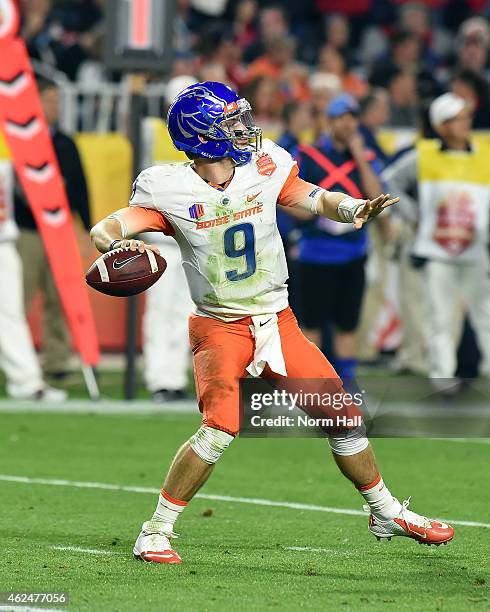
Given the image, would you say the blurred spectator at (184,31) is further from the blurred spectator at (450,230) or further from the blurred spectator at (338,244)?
the blurred spectator at (338,244)

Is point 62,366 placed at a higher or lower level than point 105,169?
lower

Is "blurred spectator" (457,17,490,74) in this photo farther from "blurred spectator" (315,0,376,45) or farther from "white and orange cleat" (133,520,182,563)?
"white and orange cleat" (133,520,182,563)

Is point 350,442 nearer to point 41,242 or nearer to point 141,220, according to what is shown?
point 141,220

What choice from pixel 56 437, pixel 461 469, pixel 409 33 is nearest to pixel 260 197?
pixel 461 469

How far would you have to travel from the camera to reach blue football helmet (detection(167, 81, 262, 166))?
24.5ft

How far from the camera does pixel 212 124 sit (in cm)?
745

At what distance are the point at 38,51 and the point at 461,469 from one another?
29.2ft

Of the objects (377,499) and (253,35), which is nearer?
(377,499)

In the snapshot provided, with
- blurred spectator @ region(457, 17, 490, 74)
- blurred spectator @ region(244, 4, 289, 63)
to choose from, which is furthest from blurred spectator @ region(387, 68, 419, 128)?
blurred spectator @ region(244, 4, 289, 63)

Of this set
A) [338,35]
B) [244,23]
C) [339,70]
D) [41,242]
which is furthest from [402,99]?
[41,242]

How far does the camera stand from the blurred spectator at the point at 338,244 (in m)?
12.9

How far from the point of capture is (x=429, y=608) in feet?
20.7

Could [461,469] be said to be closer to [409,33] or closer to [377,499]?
[377,499]

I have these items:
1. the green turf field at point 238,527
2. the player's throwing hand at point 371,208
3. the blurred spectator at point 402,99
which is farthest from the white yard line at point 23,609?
the blurred spectator at point 402,99
